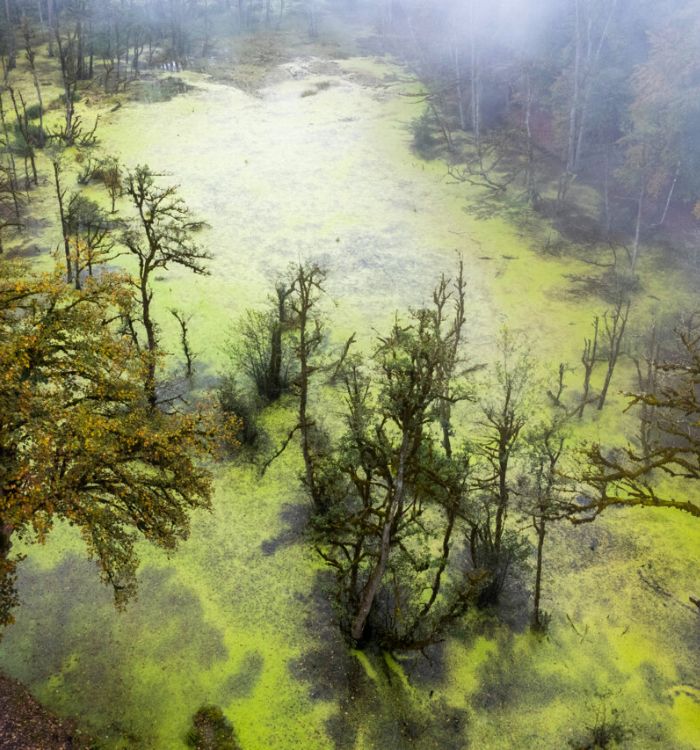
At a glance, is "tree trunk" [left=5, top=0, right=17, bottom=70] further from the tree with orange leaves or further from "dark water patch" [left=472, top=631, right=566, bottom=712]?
"dark water patch" [left=472, top=631, right=566, bottom=712]

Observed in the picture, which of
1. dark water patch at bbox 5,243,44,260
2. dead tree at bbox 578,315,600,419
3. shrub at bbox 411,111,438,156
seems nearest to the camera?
dead tree at bbox 578,315,600,419

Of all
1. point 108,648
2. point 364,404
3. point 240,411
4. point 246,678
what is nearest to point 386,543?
point 364,404

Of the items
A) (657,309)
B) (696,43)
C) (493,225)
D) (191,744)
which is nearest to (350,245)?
(493,225)

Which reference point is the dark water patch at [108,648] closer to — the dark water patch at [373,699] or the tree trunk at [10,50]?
the dark water patch at [373,699]

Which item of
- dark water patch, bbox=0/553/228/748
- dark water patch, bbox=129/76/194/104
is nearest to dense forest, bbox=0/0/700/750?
dark water patch, bbox=0/553/228/748

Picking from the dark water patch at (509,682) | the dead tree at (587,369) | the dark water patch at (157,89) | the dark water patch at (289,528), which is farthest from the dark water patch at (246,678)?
the dark water patch at (157,89)
